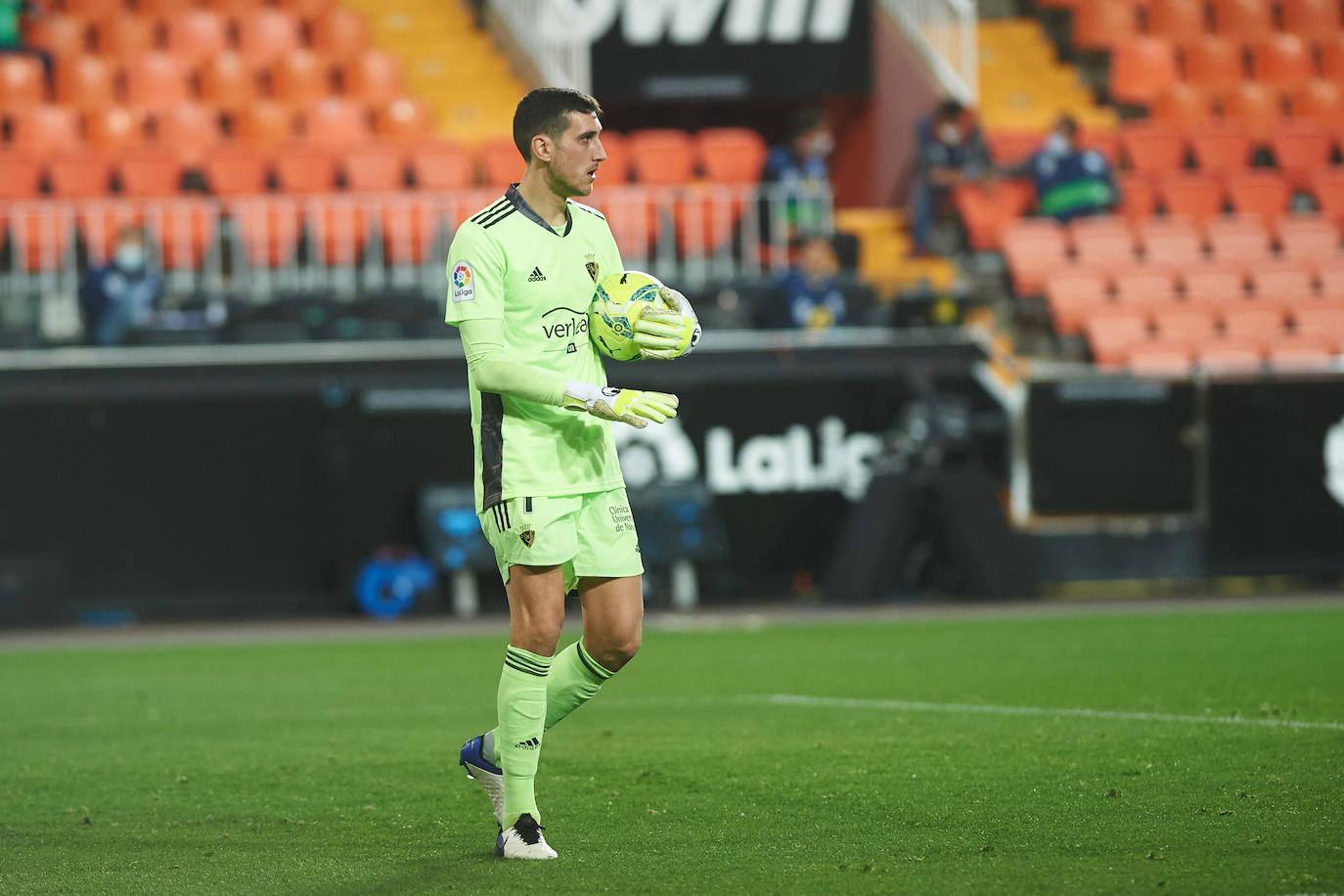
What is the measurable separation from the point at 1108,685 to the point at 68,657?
7.74m

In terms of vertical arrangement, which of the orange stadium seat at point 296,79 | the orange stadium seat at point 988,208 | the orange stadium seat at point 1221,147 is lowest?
the orange stadium seat at point 988,208

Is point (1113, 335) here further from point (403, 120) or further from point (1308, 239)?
point (403, 120)

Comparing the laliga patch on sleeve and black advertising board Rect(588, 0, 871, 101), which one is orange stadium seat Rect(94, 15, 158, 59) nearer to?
black advertising board Rect(588, 0, 871, 101)

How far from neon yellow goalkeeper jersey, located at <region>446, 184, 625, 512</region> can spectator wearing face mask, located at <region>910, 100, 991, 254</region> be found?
48.9 ft

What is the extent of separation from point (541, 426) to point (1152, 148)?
1753 cm

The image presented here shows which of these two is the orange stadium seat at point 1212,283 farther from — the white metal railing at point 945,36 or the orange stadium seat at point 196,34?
the orange stadium seat at point 196,34

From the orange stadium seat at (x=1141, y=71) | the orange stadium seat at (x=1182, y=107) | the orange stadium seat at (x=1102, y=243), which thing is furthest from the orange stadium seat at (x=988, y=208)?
the orange stadium seat at (x=1141, y=71)

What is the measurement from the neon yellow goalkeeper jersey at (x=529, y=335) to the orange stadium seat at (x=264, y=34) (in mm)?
17437

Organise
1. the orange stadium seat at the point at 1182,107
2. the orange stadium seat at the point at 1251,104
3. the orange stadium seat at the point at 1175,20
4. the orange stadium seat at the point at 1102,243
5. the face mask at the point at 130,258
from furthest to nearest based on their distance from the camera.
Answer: the orange stadium seat at the point at 1175,20 < the orange stadium seat at the point at 1251,104 < the orange stadium seat at the point at 1182,107 < the orange stadium seat at the point at 1102,243 < the face mask at the point at 130,258

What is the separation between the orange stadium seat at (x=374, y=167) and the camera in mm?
20000

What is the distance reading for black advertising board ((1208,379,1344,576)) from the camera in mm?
16656

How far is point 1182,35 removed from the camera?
25.0m

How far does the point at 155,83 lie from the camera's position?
21562mm

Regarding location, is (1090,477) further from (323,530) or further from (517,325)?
(517,325)
